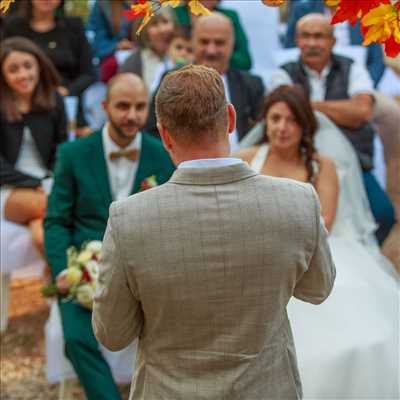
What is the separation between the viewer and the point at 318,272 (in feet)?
7.06

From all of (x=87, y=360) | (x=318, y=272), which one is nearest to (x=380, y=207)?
(x=87, y=360)

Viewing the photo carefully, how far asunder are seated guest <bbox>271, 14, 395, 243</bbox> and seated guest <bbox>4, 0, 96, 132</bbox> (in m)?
1.80

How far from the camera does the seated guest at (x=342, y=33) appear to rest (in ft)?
20.3

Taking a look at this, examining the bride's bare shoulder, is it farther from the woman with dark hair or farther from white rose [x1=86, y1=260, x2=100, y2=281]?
white rose [x1=86, y1=260, x2=100, y2=281]

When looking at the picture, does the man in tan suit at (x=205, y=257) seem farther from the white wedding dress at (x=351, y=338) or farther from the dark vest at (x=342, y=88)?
the dark vest at (x=342, y=88)

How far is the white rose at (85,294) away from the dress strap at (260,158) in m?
1.32

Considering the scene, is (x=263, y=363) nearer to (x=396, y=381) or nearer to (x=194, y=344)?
(x=194, y=344)

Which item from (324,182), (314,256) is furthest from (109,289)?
(324,182)

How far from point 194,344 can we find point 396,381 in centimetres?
191

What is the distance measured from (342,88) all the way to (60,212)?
2.38 m

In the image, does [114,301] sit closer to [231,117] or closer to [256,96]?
[231,117]

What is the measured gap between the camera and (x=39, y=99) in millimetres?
5402

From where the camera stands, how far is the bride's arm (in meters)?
4.48

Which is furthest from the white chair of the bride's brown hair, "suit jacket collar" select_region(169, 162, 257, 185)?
"suit jacket collar" select_region(169, 162, 257, 185)
